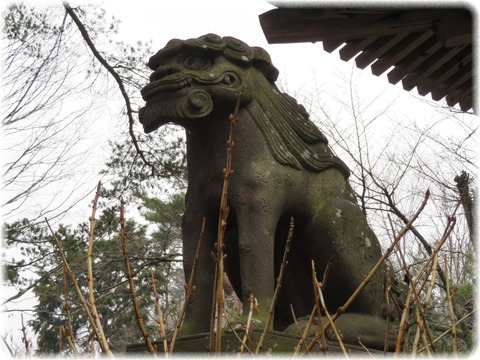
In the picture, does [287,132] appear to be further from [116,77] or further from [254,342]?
[116,77]

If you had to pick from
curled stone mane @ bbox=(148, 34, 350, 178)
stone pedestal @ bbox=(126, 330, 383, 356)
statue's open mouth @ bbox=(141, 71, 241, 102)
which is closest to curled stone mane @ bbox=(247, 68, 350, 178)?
curled stone mane @ bbox=(148, 34, 350, 178)

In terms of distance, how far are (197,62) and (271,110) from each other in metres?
0.46

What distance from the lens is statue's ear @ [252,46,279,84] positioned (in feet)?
11.0

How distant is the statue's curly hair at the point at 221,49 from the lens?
313 centimetres

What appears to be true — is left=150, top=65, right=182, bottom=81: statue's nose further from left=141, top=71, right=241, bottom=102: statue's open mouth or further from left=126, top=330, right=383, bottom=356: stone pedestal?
left=126, top=330, right=383, bottom=356: stone pedestal

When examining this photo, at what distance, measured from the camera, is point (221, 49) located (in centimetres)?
316

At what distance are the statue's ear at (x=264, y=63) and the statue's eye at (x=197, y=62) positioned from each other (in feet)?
0.97

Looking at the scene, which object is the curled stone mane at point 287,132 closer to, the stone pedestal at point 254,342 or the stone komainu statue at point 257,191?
the stone komainu statue at point 257,191

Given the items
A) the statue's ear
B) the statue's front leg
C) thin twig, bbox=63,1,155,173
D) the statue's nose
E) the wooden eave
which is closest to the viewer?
the wooden eave

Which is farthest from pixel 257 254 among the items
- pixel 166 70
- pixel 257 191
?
pixel 166 70

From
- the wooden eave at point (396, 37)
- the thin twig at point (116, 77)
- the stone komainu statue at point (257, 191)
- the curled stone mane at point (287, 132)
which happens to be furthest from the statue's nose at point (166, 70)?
the thin twig at point (116, 77)

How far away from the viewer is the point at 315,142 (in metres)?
3.35

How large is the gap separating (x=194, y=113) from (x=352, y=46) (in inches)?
31.8

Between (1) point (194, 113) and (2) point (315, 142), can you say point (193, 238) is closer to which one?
(1) point (194, 113)
